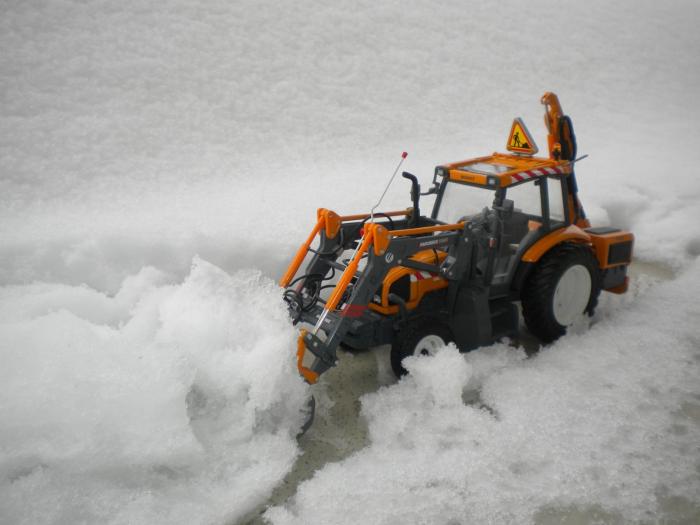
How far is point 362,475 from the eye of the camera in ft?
9.78

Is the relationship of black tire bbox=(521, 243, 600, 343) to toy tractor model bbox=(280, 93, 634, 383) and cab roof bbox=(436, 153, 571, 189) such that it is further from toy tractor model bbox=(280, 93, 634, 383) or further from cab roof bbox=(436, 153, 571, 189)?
cab roof bbox=(436, 153, 571, 189)

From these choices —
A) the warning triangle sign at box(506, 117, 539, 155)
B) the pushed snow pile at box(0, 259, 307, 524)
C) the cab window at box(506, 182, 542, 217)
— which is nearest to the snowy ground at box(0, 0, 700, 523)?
the pushed snow pile at box(0, 259, 307, 524)

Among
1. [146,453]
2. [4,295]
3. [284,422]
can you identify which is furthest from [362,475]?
[4,295]

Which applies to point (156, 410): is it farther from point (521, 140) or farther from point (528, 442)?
point (521, 140)

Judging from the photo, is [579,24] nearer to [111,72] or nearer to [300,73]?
[300,73]

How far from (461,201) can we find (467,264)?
60cm

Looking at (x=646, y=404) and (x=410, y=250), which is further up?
(x=410, y=250)

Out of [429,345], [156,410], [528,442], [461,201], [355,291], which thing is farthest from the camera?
[461,201]

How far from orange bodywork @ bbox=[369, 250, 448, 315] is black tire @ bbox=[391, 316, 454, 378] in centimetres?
19

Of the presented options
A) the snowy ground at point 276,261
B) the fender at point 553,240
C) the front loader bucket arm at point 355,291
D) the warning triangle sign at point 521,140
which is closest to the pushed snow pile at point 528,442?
the snowy ground at point 276,261

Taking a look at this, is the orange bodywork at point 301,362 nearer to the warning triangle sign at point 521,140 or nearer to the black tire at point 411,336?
the black tire at point 411,336

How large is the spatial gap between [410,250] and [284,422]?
46.7 inches

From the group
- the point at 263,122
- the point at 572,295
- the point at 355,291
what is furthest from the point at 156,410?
the point at 263,122

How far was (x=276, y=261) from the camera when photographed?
5.19m
